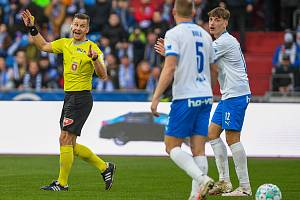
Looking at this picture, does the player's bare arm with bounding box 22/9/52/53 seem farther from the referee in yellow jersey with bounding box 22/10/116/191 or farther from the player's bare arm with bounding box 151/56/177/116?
the player's bare arm with bounding box 151/56/177/116

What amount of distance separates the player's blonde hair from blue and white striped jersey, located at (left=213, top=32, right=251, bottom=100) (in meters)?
2.06

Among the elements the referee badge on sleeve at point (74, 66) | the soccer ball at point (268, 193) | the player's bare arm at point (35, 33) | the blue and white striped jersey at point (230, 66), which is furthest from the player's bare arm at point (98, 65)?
the soccer ball at point (268, 193)

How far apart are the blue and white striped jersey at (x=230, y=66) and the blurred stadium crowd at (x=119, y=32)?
1059 cm

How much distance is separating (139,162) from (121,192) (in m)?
5.37

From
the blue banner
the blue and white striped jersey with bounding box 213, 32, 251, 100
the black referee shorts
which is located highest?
the blue and white striped jersey with bounding box 213, 32, 251, 100

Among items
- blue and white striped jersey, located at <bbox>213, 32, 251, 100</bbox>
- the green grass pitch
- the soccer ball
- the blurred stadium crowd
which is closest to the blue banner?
the blurred stadium crowd

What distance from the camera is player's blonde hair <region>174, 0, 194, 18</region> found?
1004 cm

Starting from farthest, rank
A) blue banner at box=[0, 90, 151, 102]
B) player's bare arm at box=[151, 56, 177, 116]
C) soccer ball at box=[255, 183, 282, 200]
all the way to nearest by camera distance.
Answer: blue banner at box=[0, 90, 151, 102], soccer ball at box=[255, 183, 282, 200], player's bare arm at box=[151, 56, 177, 116]

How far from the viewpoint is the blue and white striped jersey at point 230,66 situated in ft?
40.0

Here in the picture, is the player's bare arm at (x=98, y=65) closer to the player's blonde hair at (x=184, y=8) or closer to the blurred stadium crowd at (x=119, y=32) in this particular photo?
the player's blonde hair at (x=184, y=8)

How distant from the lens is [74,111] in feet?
41.5

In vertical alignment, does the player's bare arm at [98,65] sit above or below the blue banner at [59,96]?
above

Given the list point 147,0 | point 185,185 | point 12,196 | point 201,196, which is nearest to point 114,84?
point 147,0

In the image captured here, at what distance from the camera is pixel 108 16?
25328mm
